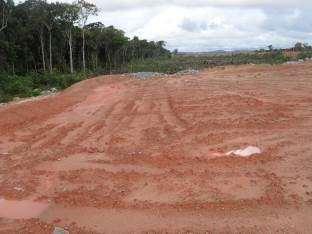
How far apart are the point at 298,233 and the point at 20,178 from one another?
613 cm

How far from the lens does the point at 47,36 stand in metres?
47.7

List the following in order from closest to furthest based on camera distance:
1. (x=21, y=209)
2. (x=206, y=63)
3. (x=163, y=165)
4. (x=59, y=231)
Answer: (x=59, y=231), (x=21, y=209), (x=163, y=165), (x=206, y=63)

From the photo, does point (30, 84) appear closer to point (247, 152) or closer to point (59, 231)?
point (247, 152)

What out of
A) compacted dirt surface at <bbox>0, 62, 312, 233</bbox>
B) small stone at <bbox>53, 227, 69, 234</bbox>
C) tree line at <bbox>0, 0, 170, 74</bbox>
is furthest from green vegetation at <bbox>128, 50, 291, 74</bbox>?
small stone at <bbox>53, 227, 69, 234</bbox>

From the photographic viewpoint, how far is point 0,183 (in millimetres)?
11328

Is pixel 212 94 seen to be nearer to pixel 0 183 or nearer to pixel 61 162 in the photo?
pixel 61 162

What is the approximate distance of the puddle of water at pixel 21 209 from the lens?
9570mm

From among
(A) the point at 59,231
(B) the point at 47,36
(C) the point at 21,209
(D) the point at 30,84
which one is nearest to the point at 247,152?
(C) the point at 21,209

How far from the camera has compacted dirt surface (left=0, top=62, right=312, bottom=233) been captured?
9.05 meters

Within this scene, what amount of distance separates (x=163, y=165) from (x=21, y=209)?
3.38m

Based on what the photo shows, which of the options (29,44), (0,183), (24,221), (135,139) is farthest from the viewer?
(29,44)

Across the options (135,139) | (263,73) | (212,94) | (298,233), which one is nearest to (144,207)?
(298,233)

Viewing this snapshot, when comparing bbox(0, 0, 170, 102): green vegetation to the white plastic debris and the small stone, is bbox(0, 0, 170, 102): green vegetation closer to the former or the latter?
the white plastic debris

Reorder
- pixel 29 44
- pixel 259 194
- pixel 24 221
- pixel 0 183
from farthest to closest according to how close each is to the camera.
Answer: pixel 29 44, pixel 0 183, pixel 259 194, pixel 24 221
